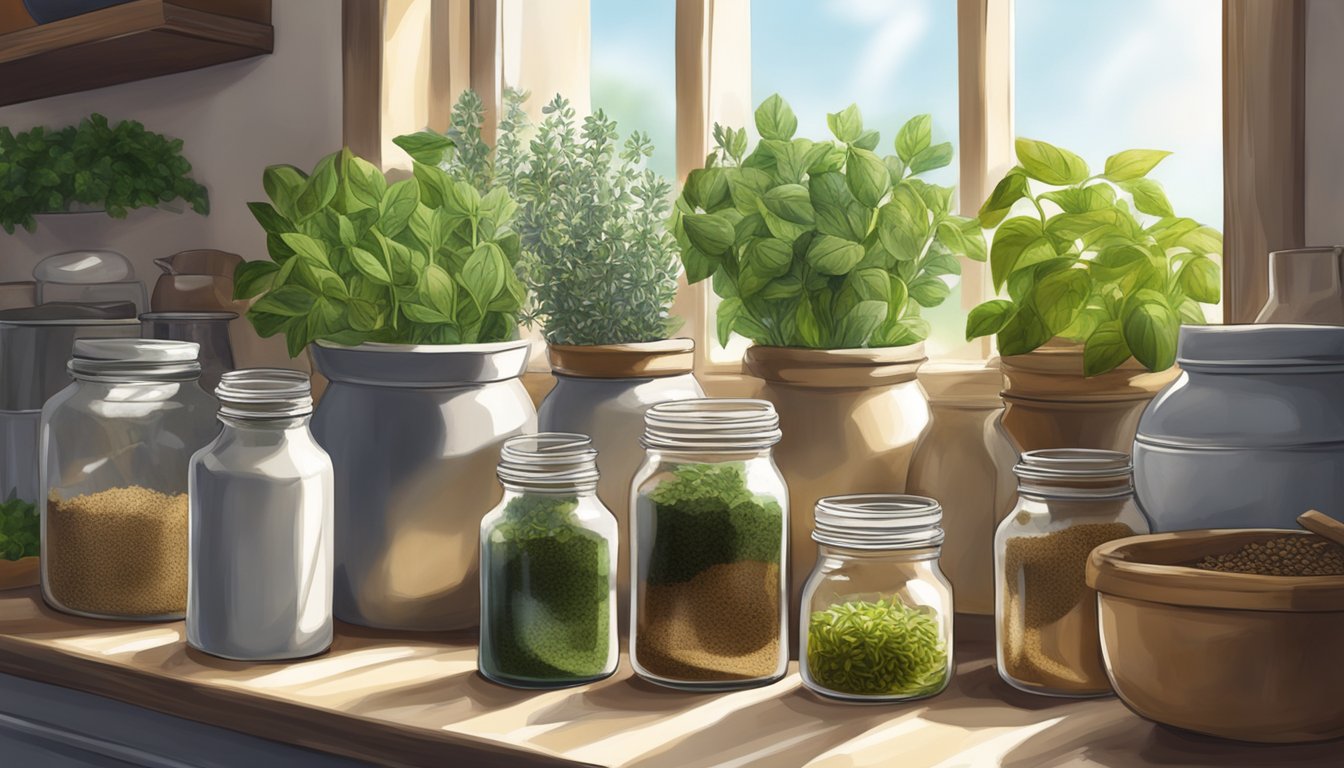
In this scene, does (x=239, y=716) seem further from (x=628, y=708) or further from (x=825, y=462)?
(x=825, y=462)

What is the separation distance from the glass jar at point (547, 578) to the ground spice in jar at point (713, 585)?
0.14 feet

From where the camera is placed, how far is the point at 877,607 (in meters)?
0.83

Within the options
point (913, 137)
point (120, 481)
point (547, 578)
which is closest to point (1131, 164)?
point (913, 137)

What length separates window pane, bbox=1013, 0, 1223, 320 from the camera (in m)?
1.08

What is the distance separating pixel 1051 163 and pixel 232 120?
3.30 ft

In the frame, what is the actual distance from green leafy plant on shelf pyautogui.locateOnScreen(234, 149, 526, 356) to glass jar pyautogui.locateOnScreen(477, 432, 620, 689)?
0.20 metres

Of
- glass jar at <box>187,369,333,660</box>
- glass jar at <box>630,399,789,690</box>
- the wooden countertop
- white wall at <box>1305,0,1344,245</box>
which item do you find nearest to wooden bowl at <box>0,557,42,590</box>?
the wooden countertop

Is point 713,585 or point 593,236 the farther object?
point 593,236

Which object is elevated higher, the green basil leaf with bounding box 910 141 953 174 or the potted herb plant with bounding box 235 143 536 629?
the green basil leaf with bounding box 910 141 953 174

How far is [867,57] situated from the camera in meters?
1.27

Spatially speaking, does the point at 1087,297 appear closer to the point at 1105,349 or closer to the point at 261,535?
the point at 1105,349

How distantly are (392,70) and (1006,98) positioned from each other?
2.19ft

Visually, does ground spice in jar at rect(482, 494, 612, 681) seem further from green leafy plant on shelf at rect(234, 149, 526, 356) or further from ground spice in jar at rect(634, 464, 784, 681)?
green leafy plant on shelf at rect(234, 149, 526, 356)

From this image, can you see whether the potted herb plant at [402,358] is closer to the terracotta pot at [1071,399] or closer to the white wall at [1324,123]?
the terracotta pot at [1071,399]
